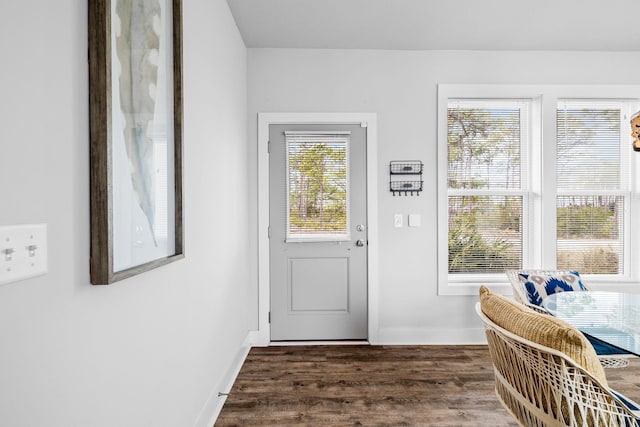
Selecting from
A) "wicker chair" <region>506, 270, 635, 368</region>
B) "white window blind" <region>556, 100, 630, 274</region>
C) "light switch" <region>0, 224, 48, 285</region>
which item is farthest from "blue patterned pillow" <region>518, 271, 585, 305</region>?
"light switch" <region>0, 224, 48, 285</region>

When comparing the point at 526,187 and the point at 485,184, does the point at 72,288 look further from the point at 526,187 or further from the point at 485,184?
the point at 526,187

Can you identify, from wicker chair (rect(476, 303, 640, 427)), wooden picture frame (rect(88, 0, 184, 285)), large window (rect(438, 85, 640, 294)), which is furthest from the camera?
large window (rect(438, 85, 640, 294))

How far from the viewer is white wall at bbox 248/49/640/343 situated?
3.14 m

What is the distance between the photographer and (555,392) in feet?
3.72

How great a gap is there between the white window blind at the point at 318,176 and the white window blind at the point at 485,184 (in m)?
0.98

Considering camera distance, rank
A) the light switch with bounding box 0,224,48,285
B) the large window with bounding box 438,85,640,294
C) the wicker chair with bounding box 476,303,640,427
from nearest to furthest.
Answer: the light switch with bounding box 0,224,48,285, the wicker chair with bounding box 476,303,640,427, the large window with bounding box 438,85,640,294

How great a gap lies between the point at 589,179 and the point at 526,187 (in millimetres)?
566

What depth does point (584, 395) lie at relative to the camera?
110cm

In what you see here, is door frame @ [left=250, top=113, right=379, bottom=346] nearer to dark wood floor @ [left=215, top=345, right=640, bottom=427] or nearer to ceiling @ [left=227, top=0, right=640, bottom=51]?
dark wood floor @ [left=215, top=345, right=640, bottom=427]

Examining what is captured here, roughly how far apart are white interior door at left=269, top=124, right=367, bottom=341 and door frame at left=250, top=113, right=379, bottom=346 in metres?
0.04

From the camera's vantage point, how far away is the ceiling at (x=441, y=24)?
247cm

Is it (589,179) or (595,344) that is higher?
(589,179)

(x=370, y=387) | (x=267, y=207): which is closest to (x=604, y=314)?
(x=370, y=387)

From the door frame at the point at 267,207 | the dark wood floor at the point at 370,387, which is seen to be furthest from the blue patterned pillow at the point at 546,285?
the door frame at the point at 267,207
